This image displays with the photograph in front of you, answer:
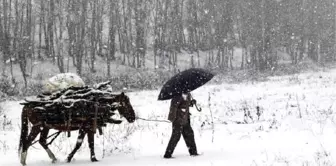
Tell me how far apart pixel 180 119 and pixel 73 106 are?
6.67 ft

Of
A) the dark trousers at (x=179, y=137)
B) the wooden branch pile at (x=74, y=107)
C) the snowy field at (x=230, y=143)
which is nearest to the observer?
the snowy field at (x=230, y=143)

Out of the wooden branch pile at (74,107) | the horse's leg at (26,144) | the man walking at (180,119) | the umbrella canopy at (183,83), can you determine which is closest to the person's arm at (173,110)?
the man walking at (180,119)

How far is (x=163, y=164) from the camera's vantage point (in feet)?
25.0

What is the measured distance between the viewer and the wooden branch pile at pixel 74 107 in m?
7.97

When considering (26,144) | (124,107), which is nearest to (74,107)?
(124,107)

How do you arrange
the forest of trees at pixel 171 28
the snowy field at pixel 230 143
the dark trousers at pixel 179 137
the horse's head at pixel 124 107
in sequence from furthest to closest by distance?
the forest of trees at pixel 171 28 → the horse's head at pixel 124 107 → the dark trousers at pixel 179 137 → the snowy field at pixel 230 143

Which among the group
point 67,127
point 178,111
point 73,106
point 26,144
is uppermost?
point 73,106

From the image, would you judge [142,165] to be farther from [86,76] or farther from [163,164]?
[86,76]

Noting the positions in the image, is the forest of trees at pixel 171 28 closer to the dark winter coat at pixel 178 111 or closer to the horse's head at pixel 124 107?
the horse's head at pixel 124 107

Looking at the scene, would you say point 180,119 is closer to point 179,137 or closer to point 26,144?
point 179,137

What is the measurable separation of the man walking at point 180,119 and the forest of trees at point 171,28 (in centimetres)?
2719

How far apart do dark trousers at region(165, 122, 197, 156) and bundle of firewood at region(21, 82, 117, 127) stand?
131 cm

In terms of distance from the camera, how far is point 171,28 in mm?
42219

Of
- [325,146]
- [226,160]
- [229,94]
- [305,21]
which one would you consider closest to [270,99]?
[229,94]
